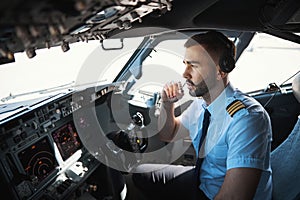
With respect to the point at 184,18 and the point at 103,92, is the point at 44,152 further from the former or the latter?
the point at 184,18

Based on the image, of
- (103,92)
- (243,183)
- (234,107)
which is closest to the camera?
(243,183)

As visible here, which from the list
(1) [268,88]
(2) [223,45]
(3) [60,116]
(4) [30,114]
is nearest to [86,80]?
(3) [60,116]

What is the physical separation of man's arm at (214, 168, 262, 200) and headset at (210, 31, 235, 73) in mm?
453

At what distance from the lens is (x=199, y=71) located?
4.09ft

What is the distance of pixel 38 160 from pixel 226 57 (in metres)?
1.09

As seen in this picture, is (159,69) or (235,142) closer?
(235,142)

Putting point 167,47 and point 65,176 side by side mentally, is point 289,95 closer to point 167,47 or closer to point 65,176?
point 167,47

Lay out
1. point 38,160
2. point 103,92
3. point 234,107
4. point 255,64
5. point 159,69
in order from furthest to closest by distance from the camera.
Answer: point 255,64 → point 159,69 → point 103,92 → point 38,160 → point 234,107

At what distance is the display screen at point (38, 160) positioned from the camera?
124cm

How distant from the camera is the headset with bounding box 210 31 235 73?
115cm

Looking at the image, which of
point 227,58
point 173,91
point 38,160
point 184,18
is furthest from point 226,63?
point 38,160

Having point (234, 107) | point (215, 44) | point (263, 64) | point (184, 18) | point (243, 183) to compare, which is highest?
point (184, 18)

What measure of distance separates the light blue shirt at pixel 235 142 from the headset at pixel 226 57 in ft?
0.45

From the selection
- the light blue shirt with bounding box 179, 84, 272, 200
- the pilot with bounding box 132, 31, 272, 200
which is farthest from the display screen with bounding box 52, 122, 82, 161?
the light blue shirt with bounding box 179, 84, 272, 200
